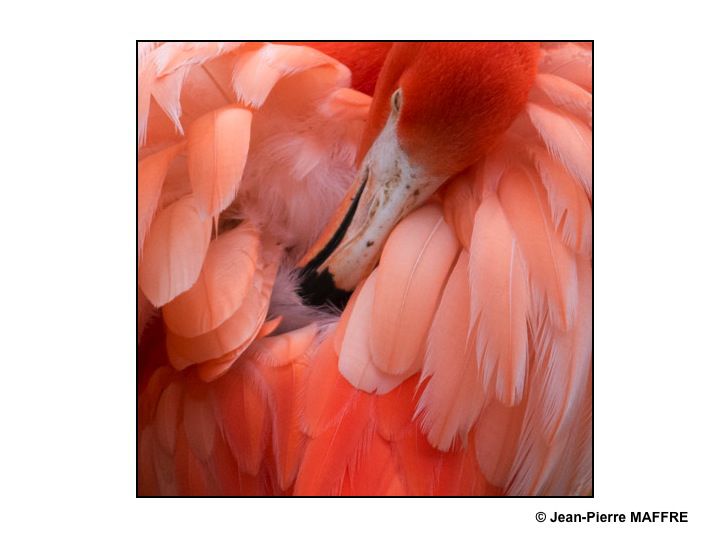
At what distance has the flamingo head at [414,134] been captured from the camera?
4.15 feet

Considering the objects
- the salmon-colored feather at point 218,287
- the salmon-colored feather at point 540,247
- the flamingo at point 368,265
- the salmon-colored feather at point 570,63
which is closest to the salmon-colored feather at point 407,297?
the flamingo at point 368,265

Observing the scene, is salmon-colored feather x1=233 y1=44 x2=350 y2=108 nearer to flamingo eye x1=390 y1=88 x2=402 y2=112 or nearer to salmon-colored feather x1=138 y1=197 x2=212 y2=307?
flamingo eye x1=390 y1=88 x2=402 y2=112

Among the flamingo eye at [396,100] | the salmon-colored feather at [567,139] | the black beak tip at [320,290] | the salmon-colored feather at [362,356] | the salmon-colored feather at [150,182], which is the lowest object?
the salmon-colored feather at [362,356]

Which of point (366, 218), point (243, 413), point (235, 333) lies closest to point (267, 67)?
point (366, 218)

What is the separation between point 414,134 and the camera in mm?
1283

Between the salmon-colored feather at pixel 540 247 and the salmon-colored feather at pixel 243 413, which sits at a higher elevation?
the salmon-colored feather at pixel 540 247

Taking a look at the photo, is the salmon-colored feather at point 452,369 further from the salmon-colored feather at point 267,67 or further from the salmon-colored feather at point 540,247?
the salmon-colored feather at point 267,67

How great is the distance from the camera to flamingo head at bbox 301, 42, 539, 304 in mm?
1264

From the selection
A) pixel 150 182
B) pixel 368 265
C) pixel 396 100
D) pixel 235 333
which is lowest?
pixel 235 333

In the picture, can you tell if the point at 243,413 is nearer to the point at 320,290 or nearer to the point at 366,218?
the point at 320,290

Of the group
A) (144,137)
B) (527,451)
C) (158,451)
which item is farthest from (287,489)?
(144,137)

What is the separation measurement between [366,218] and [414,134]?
15 centimetres
